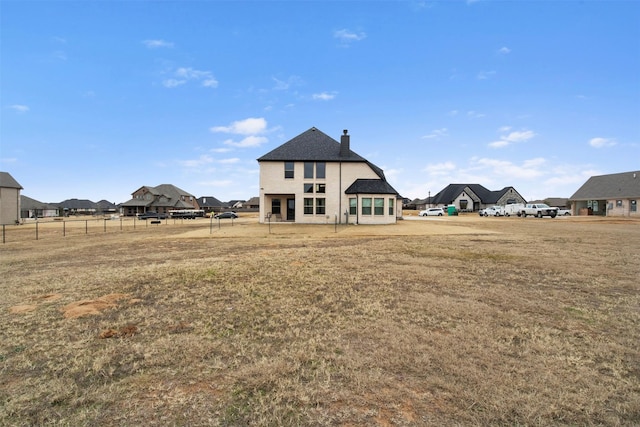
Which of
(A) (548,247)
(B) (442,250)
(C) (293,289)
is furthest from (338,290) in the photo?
(A) (548,247)

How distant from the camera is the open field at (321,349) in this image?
9.21 ft

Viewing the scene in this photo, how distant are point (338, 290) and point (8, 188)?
52767 millimetres

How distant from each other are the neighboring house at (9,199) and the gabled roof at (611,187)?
84.8 meters

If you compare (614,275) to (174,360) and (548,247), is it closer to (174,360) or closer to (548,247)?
(548,247)

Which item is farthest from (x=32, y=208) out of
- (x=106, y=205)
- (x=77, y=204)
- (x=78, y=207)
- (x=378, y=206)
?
(x=378, y=206)

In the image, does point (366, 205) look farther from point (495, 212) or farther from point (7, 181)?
point (7, 181)

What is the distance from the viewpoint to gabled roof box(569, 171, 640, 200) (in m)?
43.2

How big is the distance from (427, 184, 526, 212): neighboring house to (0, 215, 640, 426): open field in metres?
66.6

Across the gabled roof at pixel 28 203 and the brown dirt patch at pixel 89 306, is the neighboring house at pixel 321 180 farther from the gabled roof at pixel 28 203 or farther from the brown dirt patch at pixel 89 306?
the gabled roof at pixel 28 203

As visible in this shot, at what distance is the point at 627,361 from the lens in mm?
3637

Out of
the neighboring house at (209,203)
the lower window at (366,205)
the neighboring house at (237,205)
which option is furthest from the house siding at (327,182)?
the neighboring house at (237,205)

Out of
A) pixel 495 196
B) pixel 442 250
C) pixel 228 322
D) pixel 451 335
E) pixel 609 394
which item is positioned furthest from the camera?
pixel 495 196

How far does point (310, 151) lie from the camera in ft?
98.9

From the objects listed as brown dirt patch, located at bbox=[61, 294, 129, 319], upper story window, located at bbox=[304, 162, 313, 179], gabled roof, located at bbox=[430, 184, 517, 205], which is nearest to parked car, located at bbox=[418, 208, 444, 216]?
gabled roof, located at bbox=[430, 184, 517, 205]
